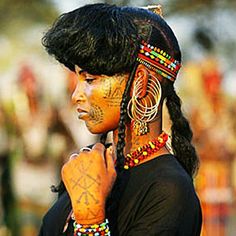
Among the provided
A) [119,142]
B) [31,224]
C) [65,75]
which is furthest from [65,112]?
[119,142]

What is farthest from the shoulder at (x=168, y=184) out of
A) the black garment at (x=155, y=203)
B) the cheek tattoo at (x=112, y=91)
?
the cheek tattoo at (x=112, y=91)

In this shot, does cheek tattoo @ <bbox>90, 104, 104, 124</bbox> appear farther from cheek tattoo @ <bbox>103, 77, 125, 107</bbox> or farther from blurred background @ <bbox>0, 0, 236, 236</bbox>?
blurred background @ <bbox>0, 0, 236, 236</bbox>

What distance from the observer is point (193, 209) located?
8.66 feet

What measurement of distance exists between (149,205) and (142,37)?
51 cm

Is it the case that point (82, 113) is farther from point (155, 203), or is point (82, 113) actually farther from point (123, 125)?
point (155, 203)

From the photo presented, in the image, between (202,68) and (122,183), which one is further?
(202,68)

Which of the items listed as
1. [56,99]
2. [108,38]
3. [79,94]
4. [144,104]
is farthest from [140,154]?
[56,99]

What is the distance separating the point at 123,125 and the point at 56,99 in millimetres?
8890

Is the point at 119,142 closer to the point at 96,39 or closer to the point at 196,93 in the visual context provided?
the point at 96,39

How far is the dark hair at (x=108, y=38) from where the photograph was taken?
2633 mm

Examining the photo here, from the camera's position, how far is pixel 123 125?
272 centimetres

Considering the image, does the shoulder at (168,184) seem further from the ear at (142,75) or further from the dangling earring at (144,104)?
the ear at (142,75)

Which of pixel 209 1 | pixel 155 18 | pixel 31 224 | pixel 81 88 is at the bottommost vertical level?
pixel 31 224

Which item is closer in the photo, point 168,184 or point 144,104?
point 168,184
